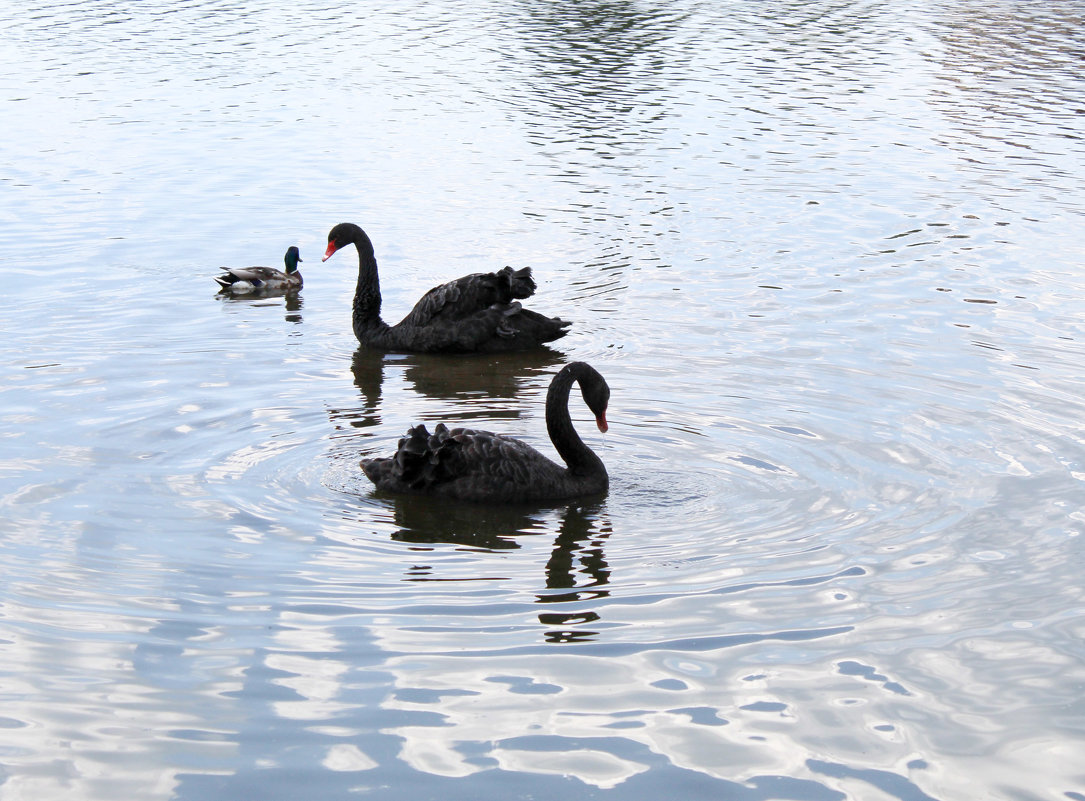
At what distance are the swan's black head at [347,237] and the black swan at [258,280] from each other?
72cm

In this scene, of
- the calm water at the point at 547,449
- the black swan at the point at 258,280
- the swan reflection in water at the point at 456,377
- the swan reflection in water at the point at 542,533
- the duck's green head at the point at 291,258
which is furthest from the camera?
the duck's green head at the point at 291,258

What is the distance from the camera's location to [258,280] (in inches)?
516

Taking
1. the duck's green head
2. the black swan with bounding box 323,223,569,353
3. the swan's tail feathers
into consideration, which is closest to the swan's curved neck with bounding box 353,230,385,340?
the black swan with bounding box 323,223,569,353

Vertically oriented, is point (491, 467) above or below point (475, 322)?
above

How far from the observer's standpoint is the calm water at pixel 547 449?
205 inches

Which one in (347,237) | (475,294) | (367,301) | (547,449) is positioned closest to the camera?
(547,449)

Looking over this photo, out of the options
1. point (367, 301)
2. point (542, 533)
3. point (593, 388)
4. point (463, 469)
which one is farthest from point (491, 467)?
point (367, 301)

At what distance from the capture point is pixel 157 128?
20.8 meters

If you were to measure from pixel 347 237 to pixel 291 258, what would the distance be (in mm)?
1140

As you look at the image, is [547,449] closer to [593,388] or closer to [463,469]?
[593,388]

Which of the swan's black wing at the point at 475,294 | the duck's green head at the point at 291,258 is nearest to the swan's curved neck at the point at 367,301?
the swan's black wing at the point at 475,294

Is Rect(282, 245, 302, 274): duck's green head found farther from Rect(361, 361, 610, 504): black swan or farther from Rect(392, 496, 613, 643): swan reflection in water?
Rect(392, 496, 613, 643): swan reflection in water

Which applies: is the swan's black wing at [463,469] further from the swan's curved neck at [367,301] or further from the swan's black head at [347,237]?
the swan's black head at [347,237]

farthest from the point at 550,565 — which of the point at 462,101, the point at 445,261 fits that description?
the point at 462,101
